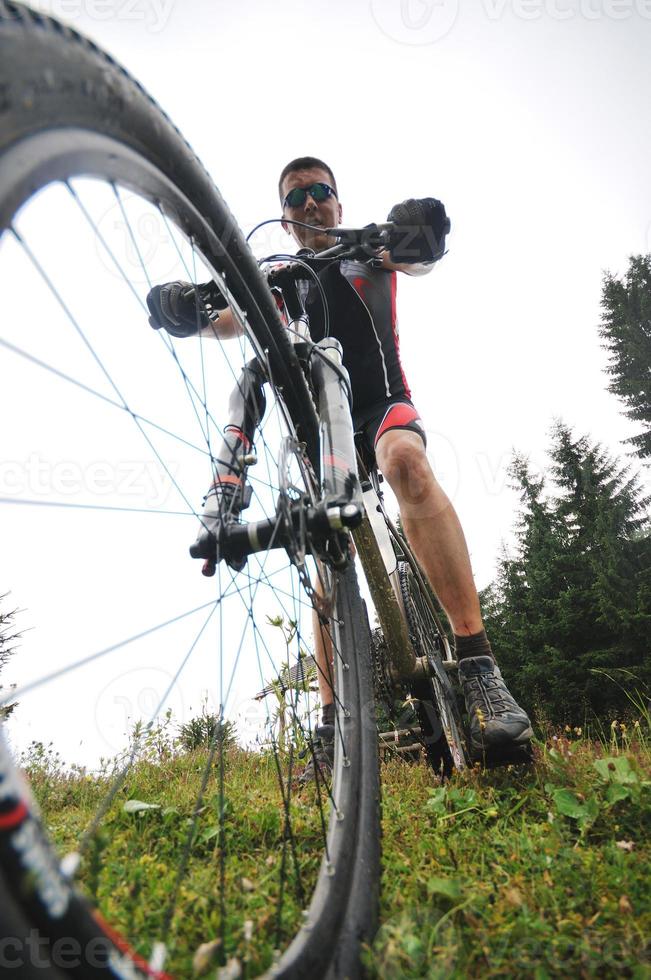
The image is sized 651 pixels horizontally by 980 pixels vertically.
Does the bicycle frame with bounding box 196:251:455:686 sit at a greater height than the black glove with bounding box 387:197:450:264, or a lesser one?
lesser

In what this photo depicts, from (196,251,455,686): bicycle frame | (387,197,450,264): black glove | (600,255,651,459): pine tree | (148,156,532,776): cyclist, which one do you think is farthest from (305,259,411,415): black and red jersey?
(600,255,651,459): pine tree

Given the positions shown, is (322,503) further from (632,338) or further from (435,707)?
(632,338)

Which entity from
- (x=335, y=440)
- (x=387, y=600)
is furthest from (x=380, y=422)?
(x=335, y=440)

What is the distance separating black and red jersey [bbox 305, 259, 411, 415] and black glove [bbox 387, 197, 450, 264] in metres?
0.78

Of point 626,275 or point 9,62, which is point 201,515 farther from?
point 626,275

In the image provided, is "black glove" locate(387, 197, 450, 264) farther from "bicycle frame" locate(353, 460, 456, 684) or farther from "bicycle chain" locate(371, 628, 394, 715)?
"bicycle chain" locate(371, 628, 394, 715)

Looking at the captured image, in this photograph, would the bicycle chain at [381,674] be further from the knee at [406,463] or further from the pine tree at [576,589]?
the pine tree at [576,589]

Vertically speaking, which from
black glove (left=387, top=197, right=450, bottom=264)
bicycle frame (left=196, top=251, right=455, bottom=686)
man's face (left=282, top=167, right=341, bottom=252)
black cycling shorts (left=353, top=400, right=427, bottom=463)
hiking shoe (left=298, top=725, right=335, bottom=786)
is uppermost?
man's face (left=282, top=167, right=341, bottom=252)

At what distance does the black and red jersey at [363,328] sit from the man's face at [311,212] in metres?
0.17

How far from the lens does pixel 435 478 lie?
→ 226 cm

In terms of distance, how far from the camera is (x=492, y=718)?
1801 mm

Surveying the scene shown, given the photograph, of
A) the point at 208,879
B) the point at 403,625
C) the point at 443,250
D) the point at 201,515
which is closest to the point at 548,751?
the point at 403,625

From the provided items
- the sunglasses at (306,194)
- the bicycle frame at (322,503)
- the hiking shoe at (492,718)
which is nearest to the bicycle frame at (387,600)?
the bicycle frame at (322,503)

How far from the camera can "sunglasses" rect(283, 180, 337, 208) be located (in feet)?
8.77
